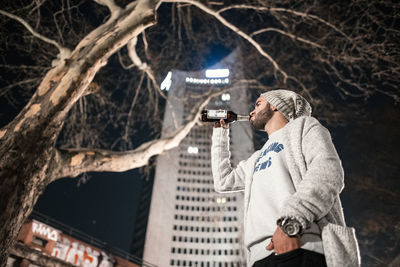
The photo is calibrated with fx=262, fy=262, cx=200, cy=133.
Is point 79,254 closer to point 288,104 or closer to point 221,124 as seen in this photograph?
point 221,124

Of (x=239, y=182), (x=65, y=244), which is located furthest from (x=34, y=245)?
(x=239, y=182)

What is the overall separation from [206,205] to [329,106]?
235ft

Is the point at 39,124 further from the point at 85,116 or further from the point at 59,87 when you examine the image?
the point at 85,116

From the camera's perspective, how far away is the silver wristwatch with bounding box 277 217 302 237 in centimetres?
136

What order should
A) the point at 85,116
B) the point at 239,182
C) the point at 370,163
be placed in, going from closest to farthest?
the point at 239,182 → the point at 85,116 → the point at 370,163

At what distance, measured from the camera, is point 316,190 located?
145 centimetres

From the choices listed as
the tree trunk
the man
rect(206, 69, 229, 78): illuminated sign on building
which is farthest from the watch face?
rect(206, 69, 229, 78): illuminated sign on building

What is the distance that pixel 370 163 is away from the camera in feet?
46.9

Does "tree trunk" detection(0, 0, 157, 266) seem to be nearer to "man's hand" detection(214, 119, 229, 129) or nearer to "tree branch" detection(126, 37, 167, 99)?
"tree branch" detection(126, 37, 167, 99)

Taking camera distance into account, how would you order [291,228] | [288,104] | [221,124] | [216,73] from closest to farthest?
[291,228]
[288,104]
[221,124]
[216,73]

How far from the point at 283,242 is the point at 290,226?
95 millimetres

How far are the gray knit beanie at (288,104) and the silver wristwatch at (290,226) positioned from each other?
1.09 m

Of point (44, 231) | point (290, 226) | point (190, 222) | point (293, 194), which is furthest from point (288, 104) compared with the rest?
point (190, 222)

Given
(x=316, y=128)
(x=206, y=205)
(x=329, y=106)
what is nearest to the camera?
(x=316, y=128)
